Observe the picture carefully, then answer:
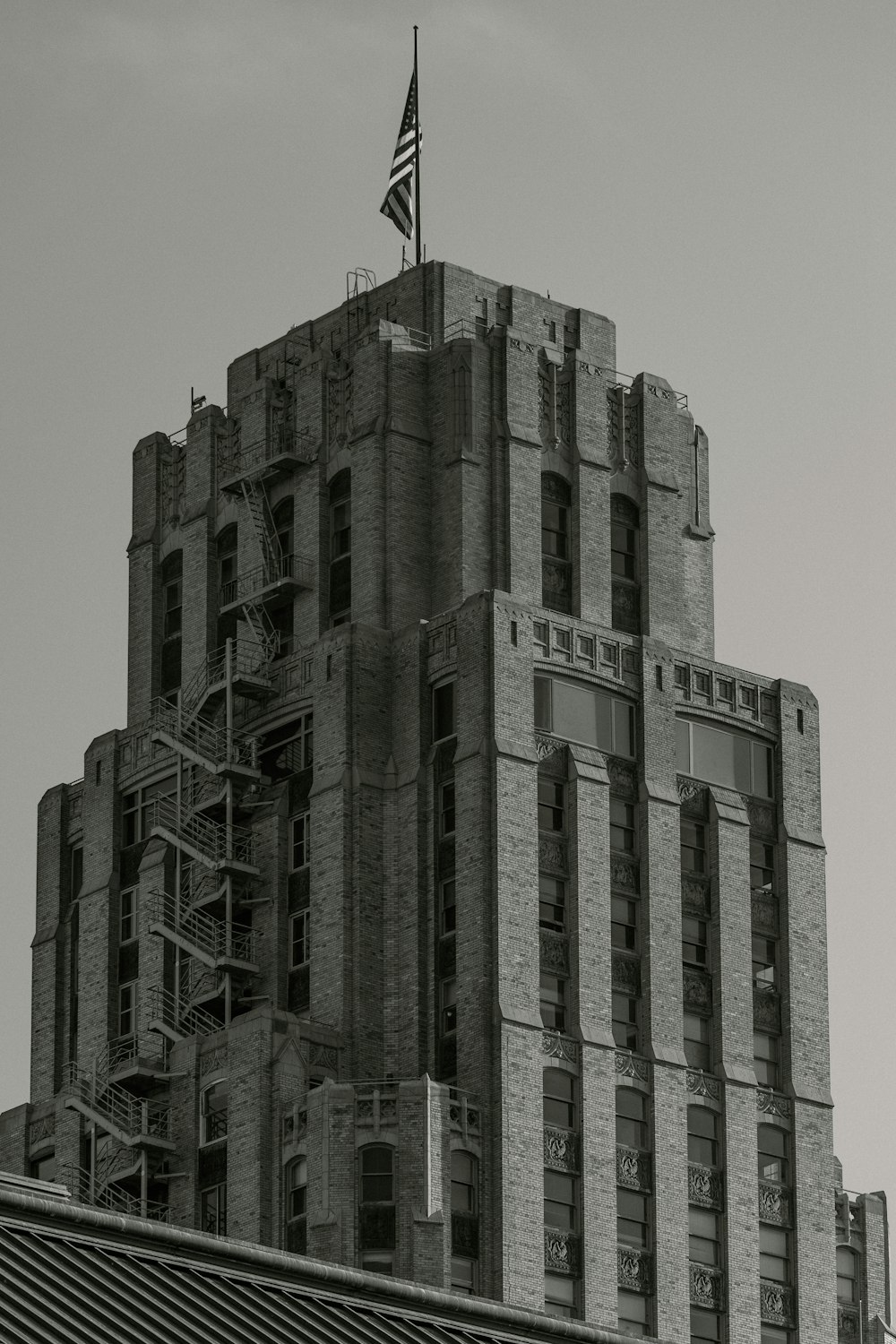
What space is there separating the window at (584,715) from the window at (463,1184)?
1433 centimetres

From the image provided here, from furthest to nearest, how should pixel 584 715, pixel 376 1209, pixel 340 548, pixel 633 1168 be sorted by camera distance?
1. pixel 340 548
2. pixel 584 715
3. pixel 633 1168
4. pixel 376 1209

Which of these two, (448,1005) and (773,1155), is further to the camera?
(773,1155)

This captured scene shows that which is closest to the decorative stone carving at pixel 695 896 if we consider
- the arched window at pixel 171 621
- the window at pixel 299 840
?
the window at pixel 299 840

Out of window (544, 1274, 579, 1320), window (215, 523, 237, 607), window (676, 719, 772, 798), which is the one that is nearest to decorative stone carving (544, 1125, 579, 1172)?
window (544, 1274, 579, 1320)

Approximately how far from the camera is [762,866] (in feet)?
423

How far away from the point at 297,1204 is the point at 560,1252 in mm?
7799

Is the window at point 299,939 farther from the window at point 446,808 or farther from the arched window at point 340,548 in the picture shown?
the arched window at point 340,548

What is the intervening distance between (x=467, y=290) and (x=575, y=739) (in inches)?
733

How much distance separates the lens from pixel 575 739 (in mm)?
124188

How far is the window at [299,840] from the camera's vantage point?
4909 inches

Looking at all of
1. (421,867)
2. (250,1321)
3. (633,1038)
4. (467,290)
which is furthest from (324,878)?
(250,1321)

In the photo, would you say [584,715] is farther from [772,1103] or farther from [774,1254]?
[774,1254]

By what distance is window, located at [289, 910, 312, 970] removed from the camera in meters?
124

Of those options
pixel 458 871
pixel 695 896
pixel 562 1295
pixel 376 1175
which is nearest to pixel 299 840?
pixel 458 871
